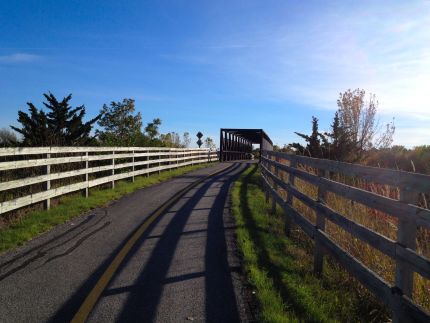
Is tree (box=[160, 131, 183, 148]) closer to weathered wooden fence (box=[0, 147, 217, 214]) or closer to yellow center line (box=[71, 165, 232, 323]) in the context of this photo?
weathered wooden fence (box=[0, 147, 217, 214])

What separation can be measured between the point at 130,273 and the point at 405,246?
3.57 metres

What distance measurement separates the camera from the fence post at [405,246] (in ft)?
11.8

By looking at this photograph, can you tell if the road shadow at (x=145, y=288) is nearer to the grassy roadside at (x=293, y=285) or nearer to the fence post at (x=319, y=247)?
the grassy roadside at (x=293, y=285)

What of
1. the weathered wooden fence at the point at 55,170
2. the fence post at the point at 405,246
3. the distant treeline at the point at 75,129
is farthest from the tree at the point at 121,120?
the fence post at the point at 405,246

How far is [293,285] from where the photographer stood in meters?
5.46

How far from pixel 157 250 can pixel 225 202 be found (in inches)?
216

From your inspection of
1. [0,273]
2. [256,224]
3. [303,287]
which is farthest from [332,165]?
[0,273]

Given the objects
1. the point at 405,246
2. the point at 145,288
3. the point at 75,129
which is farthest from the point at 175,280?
the point at 75,129

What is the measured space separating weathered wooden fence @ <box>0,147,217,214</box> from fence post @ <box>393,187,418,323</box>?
732 centimetres

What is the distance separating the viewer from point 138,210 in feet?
35.3

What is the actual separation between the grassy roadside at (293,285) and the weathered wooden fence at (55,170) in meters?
4.76

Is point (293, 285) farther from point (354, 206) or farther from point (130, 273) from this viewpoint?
point (354, 206)

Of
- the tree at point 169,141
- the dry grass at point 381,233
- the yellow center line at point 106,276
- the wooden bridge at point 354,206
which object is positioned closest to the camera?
the wooden bridge at point 354,206

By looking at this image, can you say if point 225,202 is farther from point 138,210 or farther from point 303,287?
point 303,287
